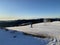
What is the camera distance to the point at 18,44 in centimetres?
1348

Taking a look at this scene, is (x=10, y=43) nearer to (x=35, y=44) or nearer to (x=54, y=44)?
(x=35, y=44)

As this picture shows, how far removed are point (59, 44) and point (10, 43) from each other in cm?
414

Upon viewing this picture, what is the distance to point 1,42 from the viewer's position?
1387 cm

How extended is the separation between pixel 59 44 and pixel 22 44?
10.2 ft

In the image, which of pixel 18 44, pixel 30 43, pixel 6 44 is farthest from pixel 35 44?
pixel 6 44

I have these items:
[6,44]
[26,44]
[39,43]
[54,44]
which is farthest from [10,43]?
[54,44]

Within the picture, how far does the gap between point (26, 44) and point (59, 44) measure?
2.77 metres

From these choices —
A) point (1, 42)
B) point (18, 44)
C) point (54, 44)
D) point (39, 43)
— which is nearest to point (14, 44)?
point (18, 44)

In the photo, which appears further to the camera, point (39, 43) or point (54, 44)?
point (39, 43)

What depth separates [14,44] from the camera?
13.4 m

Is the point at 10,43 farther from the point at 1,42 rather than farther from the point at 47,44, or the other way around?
the point at 47,44

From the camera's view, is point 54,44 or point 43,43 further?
point 43,43

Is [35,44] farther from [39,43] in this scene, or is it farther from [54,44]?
[54,44]

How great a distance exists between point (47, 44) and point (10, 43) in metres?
3.15
